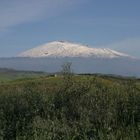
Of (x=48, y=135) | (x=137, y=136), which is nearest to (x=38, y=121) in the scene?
(x=48, y=135)

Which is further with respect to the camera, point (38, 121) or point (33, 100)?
point (33, 100)

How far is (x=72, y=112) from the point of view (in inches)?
629

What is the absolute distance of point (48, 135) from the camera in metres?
13.2

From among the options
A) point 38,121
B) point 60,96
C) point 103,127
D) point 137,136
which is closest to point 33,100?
A: point 60,96

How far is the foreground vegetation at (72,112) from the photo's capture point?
13.5 metres

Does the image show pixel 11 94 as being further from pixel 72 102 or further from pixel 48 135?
pixel 48 135

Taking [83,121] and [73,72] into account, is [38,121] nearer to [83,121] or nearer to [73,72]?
[83,121]

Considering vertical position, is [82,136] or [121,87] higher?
[121,87]

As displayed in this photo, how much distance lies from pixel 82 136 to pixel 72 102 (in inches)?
130

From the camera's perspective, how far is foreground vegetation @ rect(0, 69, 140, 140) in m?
13.5

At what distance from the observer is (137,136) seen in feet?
42.2

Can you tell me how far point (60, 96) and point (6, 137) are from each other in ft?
11.1

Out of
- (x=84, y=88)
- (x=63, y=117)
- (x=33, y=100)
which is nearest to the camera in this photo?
(x=63, y=117)

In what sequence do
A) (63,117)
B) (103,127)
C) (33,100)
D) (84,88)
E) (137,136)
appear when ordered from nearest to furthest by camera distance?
1. (137,136)
2. (103,127)
3. (63,117)
4. (33,100)
5. (84,88)
